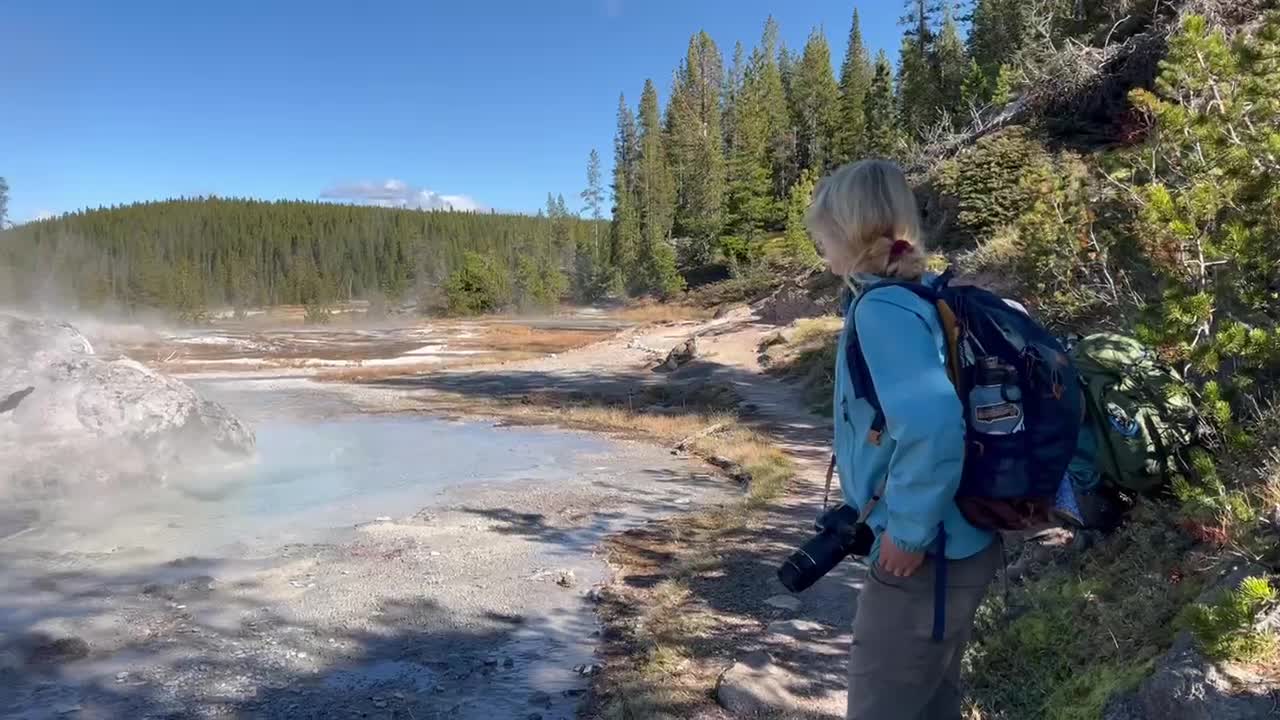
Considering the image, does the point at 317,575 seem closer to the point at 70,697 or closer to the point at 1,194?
the point at 70,697

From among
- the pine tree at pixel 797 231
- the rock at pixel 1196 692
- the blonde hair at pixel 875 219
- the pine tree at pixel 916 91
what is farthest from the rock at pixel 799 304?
the blonde hair at pixel 875 219

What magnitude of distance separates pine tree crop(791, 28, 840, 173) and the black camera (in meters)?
66.5

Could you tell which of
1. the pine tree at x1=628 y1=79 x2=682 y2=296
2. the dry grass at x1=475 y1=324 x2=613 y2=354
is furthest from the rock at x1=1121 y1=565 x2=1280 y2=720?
the pine tree at x1=628 y1=79 x2=682 y2=296

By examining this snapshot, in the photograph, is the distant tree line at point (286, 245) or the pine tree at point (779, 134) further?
the distant tree line at point (286, 245)

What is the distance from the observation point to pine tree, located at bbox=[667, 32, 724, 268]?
6975 cm

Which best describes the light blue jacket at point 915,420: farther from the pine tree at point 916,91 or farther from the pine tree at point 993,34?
the pine tree at point 916,91

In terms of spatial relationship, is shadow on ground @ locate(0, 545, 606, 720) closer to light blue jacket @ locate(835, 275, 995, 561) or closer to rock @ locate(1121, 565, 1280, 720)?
rock @ locate(1121, 565, 1280, 720)

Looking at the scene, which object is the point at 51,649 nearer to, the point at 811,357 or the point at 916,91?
the point at 811,357

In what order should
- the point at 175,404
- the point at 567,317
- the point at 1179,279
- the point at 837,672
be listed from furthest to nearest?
1. the point at 567,317
2. the point at 175,404
3. the point at 837,672
4. the point at 1179,279

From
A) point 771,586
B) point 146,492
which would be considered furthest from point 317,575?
point 146,492

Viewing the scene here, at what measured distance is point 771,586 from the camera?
256 inches

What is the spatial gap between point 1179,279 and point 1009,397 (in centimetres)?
278

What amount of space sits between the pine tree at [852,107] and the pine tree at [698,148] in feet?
33.5

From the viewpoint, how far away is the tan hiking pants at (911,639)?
6.60ft
